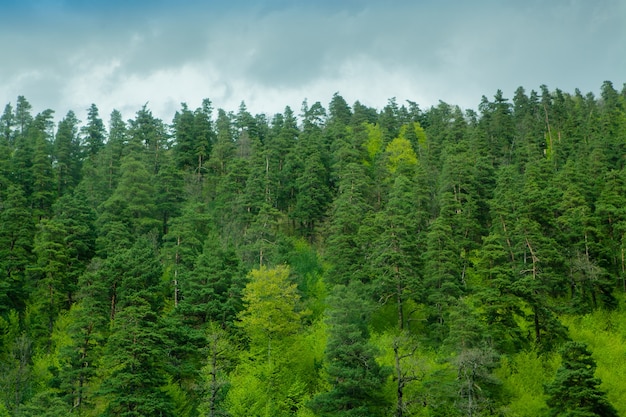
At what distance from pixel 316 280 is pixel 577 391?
30302 mm

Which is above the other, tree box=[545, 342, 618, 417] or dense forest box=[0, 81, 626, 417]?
dense forest box=[0, 81, 626, 417]

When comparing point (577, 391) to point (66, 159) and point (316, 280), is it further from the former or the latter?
point (66, 159)

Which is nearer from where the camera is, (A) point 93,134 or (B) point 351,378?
(B) point 351,378

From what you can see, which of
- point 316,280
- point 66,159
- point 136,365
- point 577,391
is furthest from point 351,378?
point 66,159

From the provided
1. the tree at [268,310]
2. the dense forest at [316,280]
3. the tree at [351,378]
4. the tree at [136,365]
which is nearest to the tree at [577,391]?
the dense forest at [316,280]

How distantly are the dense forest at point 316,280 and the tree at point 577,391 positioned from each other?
0.37 feet

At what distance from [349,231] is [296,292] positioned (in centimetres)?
1022

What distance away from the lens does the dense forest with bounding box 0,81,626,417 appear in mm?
32844

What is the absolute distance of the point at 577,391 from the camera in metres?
27.7

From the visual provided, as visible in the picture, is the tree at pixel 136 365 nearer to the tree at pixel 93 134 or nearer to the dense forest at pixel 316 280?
the dense forest at pixel 316 280

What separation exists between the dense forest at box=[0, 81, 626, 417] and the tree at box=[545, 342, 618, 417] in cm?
11

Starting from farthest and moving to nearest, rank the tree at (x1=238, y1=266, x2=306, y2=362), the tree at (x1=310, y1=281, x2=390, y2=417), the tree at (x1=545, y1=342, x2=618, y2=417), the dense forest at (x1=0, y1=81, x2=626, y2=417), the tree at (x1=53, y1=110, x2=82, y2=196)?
the tree at (x1=53, y1=110, x2=82, y2=196) → the tree at (x1=238, y1=266, x2=306, y2=362) → the dense forest at (x1=0, y1=81, x2=626, y2=417) → the tree at (x1=310, y1=281, x2=390, y2=417) → the tree at (x1=545, y1=342, x2=618, y2=417)

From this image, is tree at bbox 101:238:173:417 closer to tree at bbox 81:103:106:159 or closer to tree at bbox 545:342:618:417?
tree at bbox 545:342:618:417

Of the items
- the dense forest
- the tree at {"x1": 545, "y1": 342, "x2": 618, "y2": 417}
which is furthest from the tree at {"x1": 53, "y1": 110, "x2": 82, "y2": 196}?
the tree at {"x1": 545, "y1": 342, "x2": 618, "y2": 417}
